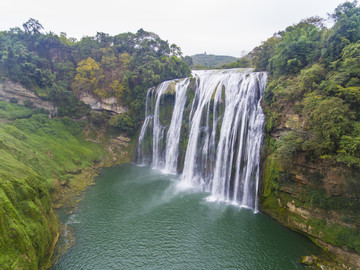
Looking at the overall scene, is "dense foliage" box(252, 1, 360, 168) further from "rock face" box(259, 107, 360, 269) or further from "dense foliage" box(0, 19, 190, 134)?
"dense foliage" box(0, 19, 190, 134)

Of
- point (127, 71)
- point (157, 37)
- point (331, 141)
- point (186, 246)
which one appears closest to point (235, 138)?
point (331, 141)

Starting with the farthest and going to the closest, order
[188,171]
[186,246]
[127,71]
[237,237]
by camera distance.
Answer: [127,71] < [188,171] < [237,237] < [186,246]

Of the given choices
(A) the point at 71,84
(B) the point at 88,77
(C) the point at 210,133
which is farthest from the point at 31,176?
(A) the point at 71,84

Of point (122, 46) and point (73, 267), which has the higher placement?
point (122, 46)

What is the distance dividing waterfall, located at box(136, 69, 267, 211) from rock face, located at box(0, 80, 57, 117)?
52.1 feet

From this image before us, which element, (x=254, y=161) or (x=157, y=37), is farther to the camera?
(x=157, y=37)

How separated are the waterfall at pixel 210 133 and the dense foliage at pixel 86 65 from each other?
3.43 meters

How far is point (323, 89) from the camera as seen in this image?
43.3ft

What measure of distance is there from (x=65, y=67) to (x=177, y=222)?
30.3 m

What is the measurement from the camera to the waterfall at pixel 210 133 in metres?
17.6

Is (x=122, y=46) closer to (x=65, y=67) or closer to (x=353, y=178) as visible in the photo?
(x=65, y=67)

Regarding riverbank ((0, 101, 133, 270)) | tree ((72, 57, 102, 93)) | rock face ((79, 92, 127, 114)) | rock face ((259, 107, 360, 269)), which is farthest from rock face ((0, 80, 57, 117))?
rock face ((259, 107, 360, 269))

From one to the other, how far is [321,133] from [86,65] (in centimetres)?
3219

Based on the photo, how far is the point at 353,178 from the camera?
1105cm
